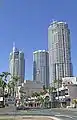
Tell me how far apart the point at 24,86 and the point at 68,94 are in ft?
221

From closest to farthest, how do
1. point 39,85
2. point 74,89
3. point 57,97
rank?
point 74,89 → point 57,97 → point 39,85

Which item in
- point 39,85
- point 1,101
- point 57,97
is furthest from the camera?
point 39,85

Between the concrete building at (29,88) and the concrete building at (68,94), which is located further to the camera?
the concrete building at (29,88)

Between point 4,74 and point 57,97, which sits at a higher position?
point 4,74

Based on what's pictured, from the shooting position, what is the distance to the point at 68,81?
137 meters

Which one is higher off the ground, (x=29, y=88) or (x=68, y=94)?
(x=29, y=88)

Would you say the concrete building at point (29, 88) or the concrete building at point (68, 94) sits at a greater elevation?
the concrete building at point (29, 88)

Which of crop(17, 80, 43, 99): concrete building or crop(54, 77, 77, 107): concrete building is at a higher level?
crop(17, 80, 43, 99): concrete building

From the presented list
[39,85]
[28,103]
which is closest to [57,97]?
[28,103]

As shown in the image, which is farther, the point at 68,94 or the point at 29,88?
the point at 29,88

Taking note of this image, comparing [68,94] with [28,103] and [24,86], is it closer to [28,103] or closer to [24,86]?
[28,103]

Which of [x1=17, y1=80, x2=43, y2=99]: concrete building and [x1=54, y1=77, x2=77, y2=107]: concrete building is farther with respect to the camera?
[x1=17, y1=80, x2=43, y2=99]: concrete building

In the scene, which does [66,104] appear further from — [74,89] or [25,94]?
[25,94]

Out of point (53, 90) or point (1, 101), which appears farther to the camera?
point (53, 90)
